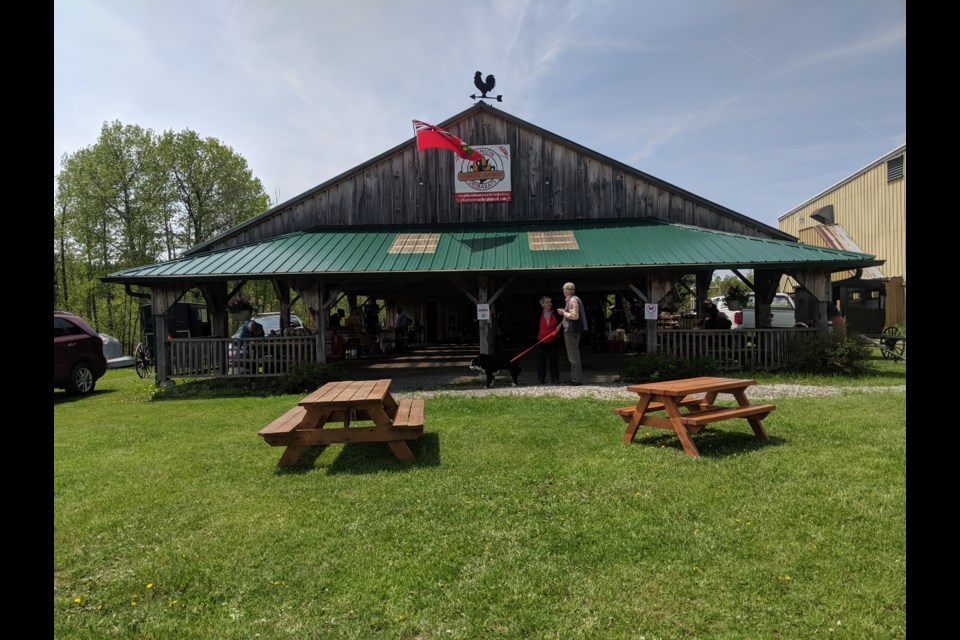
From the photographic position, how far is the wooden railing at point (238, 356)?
1217 centimetres

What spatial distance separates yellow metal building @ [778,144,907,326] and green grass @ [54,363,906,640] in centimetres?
1823

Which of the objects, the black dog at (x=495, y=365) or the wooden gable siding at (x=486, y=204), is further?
the wooden gable siding at (x=486, y=204)

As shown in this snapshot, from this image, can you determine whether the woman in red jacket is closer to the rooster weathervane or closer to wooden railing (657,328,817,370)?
wooden railing (657,328,817,370)

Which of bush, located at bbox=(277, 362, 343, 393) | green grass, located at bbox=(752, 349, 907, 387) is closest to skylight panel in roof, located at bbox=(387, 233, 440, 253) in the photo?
bush, located at bbox=(277, 362, 343, 393)

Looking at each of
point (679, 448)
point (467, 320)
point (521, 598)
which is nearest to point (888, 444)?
point (679, 448)

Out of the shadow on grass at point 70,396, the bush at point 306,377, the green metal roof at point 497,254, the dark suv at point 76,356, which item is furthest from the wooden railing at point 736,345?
the dark suv at point 76,356

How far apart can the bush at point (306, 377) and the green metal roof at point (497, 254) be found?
2.01m

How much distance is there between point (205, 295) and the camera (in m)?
13.8

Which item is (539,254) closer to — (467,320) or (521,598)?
(521,598)

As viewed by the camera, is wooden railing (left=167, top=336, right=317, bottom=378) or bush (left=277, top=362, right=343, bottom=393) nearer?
bush (left=277, top=362, right=343, bottom=393)

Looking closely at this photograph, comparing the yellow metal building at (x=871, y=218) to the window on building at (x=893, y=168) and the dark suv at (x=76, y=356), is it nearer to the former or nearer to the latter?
the window on building at (x=893, y=168)

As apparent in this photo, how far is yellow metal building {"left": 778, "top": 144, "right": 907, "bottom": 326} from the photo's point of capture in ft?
72.2
